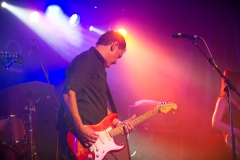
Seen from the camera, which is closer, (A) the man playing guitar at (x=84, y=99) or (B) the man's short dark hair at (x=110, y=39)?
(A) the man playing guitar at (x=84, y=99)

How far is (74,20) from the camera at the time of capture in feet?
24.4

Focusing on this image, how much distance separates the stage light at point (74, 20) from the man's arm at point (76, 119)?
17.8 feet

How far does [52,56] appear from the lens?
306 inches

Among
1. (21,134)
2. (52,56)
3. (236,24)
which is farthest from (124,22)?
(21,134)

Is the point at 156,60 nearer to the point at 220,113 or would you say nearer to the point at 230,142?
the point at 220,113

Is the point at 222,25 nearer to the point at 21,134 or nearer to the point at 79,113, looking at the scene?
the point at 79,113

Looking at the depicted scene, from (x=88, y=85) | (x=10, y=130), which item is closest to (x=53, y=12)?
(x=10, y=130)

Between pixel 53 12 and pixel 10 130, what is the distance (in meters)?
3.80

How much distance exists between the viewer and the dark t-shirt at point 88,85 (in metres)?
2.53

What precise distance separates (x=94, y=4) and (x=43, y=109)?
3.78 metres

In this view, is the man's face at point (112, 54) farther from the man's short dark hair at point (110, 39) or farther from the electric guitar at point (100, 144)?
the electric guitar at point (100, 144)

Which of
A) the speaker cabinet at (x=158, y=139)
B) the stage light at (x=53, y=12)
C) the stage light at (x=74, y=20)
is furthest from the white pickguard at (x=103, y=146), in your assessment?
the stage light at (x=53, y=12)

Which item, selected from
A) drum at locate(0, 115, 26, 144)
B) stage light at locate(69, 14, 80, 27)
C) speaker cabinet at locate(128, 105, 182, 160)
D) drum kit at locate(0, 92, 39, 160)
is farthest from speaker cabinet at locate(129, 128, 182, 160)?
stage light at locate(69, 14, 80, 27)

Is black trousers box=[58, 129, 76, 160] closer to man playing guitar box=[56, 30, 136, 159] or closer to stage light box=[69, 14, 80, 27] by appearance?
man playing guitar box=[56, 30, 136, 159]
